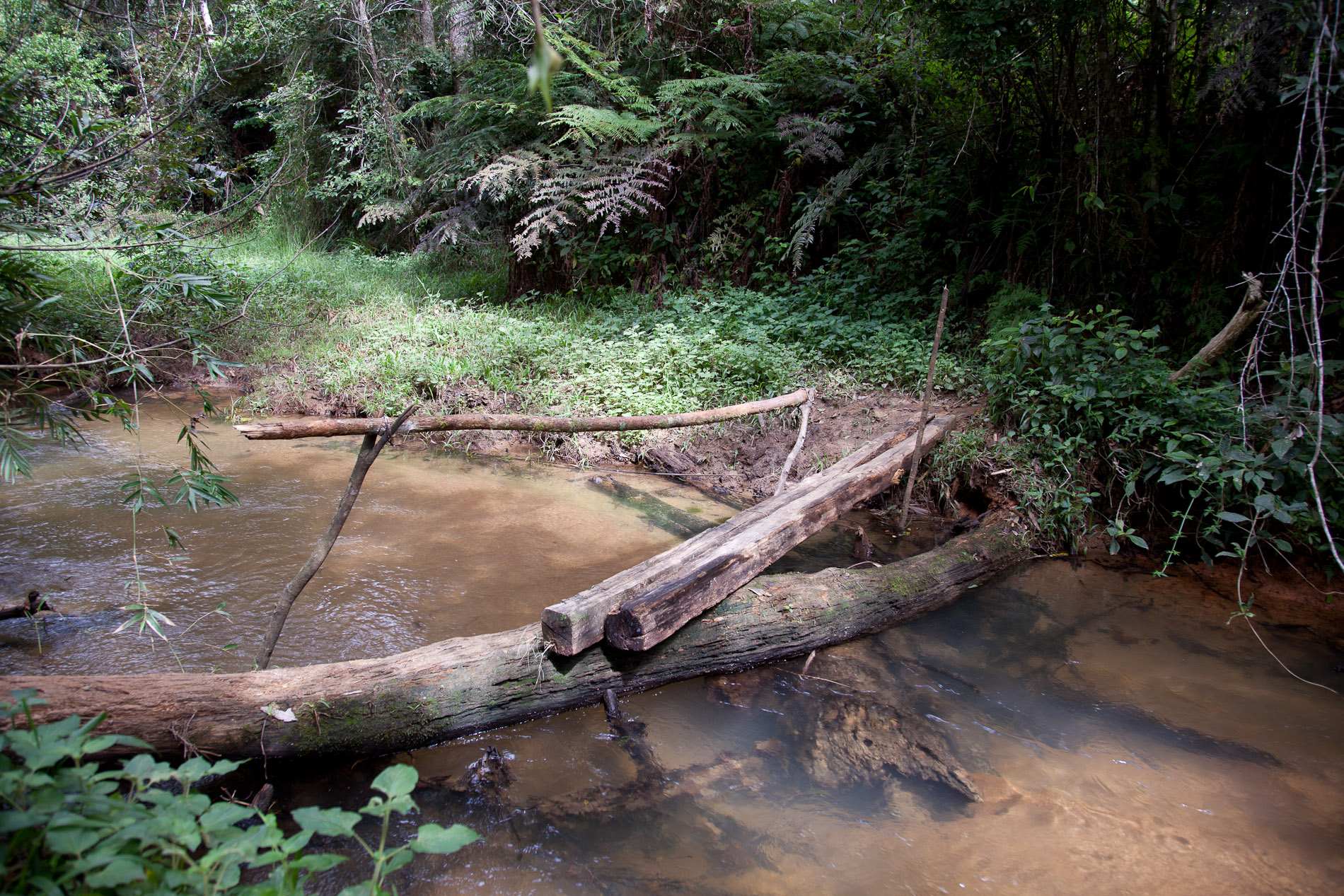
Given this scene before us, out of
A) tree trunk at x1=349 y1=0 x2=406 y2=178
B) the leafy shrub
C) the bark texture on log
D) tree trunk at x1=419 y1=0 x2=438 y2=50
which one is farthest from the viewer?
tree trunk at x1=419 y1=0 x2=438 y2=50

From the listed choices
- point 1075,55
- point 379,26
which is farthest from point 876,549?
point 379,26

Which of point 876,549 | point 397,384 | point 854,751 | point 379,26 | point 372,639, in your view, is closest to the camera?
point 854,751

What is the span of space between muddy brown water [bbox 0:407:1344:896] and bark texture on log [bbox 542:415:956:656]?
455 millimetres

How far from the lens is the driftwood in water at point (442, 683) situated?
1931mm

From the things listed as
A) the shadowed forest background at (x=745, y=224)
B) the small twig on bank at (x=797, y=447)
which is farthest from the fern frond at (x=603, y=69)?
the small twig on bank at (x=797, y=447)

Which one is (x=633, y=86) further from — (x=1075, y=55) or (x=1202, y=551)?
(x=1202, y=551)

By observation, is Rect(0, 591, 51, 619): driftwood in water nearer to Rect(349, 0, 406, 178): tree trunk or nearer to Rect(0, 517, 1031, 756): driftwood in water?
Rect(0, 517, 1031, 756): driftwood in water

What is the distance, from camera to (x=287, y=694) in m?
2.12

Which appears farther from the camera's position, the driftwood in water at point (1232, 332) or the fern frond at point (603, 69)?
the fern frond at point (603, 69)

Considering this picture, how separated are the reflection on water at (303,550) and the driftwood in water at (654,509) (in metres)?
0.11

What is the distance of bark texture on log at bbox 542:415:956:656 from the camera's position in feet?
7.87

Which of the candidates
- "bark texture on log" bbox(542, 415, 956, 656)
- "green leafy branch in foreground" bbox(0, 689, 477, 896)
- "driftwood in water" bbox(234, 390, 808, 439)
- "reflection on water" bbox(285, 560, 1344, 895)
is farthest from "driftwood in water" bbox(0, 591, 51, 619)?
"bark texture on log" bbox(542, 415, 956, 656)

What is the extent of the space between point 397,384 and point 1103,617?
5.83 meters

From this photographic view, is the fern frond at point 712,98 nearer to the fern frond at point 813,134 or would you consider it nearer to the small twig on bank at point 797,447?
the fern frond at point 813,134
